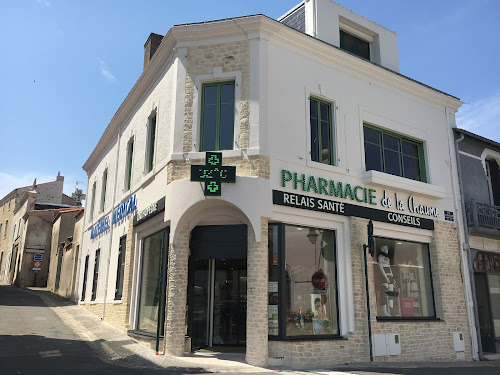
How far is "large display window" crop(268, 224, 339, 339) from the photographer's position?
904 cm

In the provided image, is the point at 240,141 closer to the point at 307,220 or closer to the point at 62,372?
the point at 307,220

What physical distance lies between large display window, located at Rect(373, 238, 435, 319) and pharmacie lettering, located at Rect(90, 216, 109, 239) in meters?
9.86

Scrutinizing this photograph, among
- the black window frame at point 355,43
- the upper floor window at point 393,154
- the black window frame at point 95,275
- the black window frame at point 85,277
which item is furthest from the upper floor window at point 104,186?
the upper floor window at point 393,154

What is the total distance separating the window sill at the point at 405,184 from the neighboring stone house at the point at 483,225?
1.32m

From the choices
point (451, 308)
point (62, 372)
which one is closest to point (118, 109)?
point (62, 372)

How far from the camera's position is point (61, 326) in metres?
12.7

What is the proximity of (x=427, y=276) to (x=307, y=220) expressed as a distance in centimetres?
449

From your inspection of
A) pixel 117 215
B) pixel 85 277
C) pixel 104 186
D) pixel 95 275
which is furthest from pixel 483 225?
pixel 85 277

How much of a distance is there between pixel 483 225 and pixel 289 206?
7079mm

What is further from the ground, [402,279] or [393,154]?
[393,154]

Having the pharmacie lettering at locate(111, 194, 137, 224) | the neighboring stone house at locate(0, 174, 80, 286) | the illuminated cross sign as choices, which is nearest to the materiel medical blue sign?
the pharmacie lettering at locate(111, 194, 137, 224)

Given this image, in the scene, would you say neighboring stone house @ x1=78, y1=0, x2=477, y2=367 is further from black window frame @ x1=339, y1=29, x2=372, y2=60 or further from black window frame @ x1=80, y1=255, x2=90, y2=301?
black window frame @ x1=80, y1=255, x2=90, y2=301

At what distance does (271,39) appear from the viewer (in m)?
10.3

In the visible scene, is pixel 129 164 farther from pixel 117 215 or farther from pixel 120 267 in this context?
pixel 120 267
